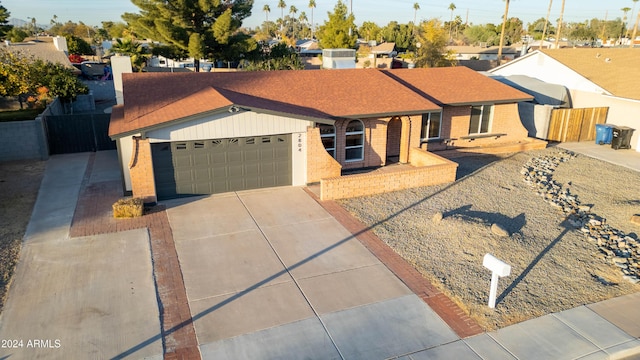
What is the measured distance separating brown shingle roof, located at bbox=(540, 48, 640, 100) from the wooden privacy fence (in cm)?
151

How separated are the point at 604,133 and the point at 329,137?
14.9 m

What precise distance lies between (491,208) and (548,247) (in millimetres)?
2727

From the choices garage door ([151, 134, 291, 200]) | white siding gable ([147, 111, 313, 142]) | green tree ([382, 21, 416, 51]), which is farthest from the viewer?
green tree ([382, 21, 416, 51])

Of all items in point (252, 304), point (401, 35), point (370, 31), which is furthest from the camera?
point (370, 31)

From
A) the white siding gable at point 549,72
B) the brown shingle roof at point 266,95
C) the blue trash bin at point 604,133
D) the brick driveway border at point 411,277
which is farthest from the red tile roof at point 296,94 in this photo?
the white siding gable at point 549,72

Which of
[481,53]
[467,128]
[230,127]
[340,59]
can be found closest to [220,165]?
[230,127]

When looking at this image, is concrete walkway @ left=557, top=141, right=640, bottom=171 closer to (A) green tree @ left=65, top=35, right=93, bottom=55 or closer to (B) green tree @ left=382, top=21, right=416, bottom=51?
(A) green tree @ left=65, top=35, right=93, bottom=55

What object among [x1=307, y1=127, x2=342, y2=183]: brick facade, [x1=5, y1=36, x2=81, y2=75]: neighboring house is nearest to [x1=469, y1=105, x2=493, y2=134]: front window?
[x1=307, y1=127, x2=342, y2=183]: brick facade

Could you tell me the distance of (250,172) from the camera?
1570cm

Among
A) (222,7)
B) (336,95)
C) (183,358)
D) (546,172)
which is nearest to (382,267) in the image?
(183,358)

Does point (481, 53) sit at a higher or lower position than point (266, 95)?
higher

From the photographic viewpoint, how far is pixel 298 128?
619 inches

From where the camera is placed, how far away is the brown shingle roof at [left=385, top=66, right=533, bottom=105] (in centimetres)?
2059

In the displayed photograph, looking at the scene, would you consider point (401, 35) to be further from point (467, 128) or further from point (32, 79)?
point (32, 79)
